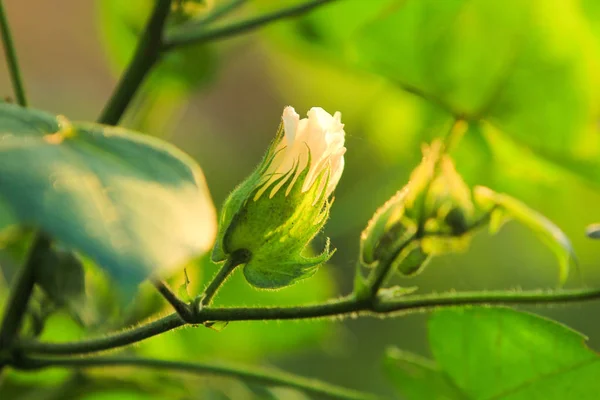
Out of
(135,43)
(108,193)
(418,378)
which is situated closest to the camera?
(108,193)

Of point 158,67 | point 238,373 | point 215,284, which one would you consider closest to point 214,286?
point 215,284

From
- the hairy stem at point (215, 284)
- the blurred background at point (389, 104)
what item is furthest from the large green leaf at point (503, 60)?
the hairy stem at point (215, 284)

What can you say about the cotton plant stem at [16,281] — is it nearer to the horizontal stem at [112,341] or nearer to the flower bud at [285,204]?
the horizontal stem at [112,341]

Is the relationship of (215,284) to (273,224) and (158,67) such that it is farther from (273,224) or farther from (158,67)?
(158,67)

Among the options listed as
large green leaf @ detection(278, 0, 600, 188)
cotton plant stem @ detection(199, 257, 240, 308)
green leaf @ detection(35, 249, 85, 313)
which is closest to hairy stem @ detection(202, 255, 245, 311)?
cotton plant stem @ detection(199, 257, 240, 308)

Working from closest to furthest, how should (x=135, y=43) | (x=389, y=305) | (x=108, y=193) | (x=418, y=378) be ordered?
(x=108, y=193) → (x=389, y=305) → (x=418, y=378) → (x=135, y=43)

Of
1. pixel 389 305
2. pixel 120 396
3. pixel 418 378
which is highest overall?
pixel 389 305
